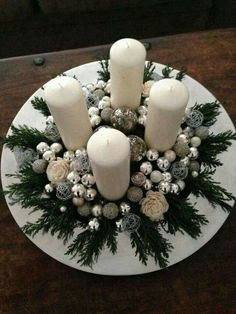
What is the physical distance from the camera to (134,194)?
1.96 feet

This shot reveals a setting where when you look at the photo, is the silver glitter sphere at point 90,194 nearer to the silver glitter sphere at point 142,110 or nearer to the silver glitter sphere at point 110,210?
the silver glitter sphere at point 110,210

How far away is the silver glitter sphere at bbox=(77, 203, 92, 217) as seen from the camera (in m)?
0.61

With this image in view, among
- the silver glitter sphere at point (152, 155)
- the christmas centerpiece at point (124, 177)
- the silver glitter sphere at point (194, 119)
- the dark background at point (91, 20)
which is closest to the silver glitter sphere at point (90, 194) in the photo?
the christmas centerpiece at point (124, 177)

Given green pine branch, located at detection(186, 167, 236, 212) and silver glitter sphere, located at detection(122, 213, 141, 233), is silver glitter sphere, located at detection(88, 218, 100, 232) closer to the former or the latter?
silver glitter sphere, located at detection(122, 213, 141, 233)

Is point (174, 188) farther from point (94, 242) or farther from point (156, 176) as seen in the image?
point (94, 242)

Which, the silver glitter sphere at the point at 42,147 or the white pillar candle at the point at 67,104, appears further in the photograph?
the silver glitter sphere at the point at 42,147

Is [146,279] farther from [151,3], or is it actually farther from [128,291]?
[151,3]

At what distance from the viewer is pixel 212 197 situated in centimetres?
64

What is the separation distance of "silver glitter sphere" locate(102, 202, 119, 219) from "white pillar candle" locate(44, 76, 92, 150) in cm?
12


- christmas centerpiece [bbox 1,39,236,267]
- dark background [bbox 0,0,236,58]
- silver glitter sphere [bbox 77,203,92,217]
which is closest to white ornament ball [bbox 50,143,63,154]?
christmas centerpiece [bbox 1,39,236,267]

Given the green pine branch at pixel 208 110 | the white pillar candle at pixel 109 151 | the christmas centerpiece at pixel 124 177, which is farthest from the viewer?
the green pine branch at pixel 208 110

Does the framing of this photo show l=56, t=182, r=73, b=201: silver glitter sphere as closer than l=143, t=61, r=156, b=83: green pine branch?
Yes

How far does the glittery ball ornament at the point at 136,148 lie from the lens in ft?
1.96

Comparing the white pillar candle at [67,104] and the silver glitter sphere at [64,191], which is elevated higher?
the white pillar candle at [67,104]
